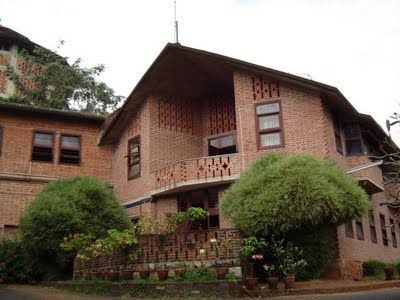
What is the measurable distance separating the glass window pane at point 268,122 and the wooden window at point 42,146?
31.3 feet

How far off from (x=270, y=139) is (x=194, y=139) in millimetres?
4486

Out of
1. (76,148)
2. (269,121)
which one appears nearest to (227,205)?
(269,121)

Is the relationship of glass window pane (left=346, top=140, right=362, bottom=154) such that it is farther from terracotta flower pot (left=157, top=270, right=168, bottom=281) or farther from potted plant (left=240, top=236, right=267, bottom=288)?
terracotta flower pot (left=157, top=270, right=168, bottom=281)

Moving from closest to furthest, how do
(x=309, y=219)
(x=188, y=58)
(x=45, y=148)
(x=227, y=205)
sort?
(x=309, y=219) < (x=227, y=205) < (x=188, y=58) < (x=45, y=148)

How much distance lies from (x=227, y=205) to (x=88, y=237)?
456 cm

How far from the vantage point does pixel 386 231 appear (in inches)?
896

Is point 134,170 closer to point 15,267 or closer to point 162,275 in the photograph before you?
point 15,267

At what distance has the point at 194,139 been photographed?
70.9 feet

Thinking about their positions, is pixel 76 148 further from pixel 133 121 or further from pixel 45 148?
pixel 133 121

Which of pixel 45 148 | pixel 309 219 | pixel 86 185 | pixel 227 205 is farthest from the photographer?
pixel 45 148

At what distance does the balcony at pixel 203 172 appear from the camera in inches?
707

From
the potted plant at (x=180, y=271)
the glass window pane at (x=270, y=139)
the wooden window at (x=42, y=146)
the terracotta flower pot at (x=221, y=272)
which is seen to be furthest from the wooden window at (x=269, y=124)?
the wooden window at (x=42, y=146)

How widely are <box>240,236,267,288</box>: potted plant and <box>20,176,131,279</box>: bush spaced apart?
568 centimetres

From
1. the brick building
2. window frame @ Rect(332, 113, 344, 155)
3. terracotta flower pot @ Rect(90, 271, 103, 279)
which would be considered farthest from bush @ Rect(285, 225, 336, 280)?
terracotta flower pot @ Rect(90, 271, 103, 279)
